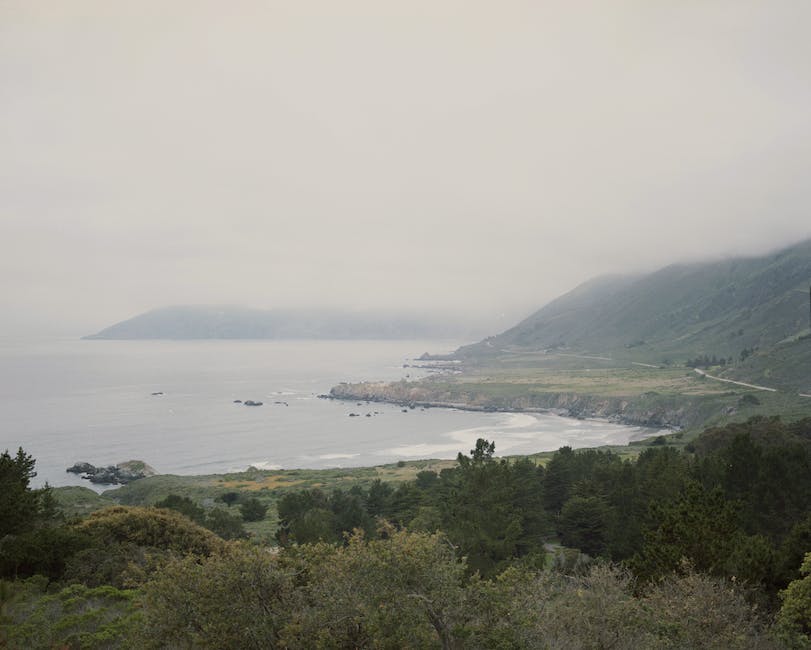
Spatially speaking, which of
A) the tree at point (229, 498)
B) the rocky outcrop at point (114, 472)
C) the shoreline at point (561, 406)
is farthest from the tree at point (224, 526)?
the shoreline at point (561, 406)

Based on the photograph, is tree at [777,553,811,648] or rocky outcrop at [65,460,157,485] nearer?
tree at [777,553,811,648]

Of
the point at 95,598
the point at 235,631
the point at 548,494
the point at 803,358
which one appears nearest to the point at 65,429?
the point at 548,494

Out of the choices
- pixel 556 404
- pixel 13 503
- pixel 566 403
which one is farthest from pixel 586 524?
pixel 556 404

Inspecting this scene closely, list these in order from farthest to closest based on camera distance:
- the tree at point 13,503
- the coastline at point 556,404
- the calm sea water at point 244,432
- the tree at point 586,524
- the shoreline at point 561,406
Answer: the shoreline at point 561,406, the coastline at point 556,404, the calm sea water at point 244,432, the tree at point 586,524, the tree at point 13,503

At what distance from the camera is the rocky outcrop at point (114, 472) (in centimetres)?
9025

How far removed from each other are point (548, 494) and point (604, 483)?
19.7 ft

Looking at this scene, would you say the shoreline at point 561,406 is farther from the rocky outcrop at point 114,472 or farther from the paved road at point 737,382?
the rocky outcrop at point 114,472

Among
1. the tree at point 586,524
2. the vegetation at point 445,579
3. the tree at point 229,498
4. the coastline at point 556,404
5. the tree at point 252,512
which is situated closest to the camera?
the vegetation at point 445,579

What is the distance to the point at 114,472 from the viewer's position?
93.1 meters

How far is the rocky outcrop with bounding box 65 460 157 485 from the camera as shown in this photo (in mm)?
90250

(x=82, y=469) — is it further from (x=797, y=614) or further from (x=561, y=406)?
(x=561, y=406)

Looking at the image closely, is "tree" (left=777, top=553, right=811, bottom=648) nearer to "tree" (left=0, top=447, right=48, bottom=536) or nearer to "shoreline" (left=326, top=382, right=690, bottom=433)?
"tree" (left=0, top=447, right=48, bottom=536)

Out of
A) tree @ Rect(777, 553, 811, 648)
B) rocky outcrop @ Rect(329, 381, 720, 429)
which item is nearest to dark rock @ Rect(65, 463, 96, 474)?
tree @ Rect(777, 553, 811, 648)

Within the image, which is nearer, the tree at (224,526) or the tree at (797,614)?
the tree at (797,614)
